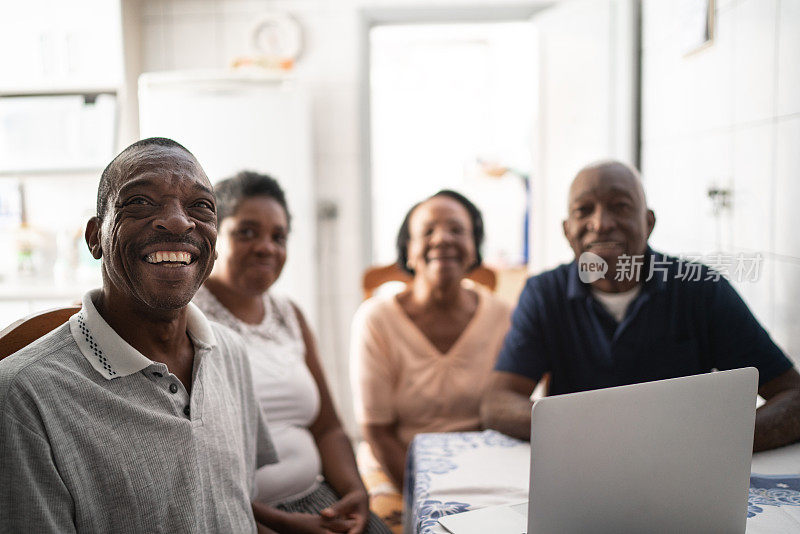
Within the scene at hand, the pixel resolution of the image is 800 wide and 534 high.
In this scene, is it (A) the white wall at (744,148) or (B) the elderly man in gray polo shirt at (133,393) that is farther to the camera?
(A) the white wall at (744,148)

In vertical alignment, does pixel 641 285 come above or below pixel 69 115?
below

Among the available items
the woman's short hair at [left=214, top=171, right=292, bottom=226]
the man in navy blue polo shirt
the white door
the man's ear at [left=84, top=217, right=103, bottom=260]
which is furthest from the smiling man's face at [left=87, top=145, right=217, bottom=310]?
the white door

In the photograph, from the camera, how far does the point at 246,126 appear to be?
294cm

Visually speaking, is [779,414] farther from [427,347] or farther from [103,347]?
[103,347]

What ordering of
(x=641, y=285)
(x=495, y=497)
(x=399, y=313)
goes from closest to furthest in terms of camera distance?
(x=495, y=497) < (x=641, y=285) < (x=399, y=313)

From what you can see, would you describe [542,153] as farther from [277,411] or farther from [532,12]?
[277,411]

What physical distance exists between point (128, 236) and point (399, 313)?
3.37 feet

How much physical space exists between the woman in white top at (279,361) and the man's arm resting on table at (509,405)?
0.34 m

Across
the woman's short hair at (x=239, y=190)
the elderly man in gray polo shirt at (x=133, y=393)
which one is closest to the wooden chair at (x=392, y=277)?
the woman's short hair at (x=239, y=190)

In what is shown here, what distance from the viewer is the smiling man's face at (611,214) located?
125cm

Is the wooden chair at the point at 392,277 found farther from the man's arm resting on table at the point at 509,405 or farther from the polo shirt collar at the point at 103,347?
the polo shirt collar at the point at 103,347

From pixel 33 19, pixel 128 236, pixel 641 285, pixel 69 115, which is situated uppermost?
pixel 33 19

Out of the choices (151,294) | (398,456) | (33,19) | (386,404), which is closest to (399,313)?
(386,404)

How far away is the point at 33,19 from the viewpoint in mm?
3043
